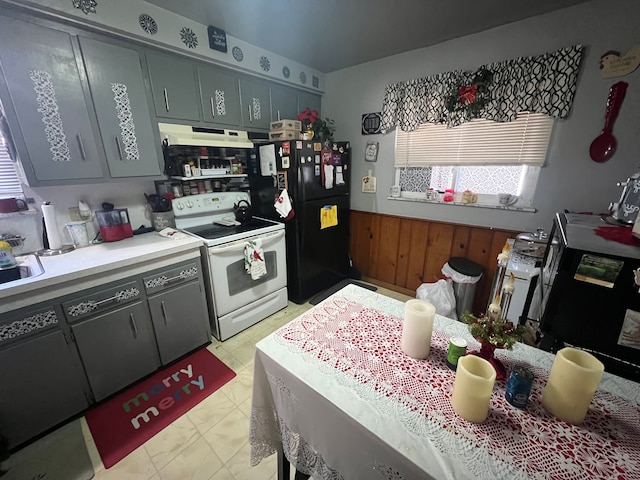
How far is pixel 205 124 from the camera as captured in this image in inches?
84.5

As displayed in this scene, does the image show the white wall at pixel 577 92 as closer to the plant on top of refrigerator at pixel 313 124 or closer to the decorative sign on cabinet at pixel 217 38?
the plant on top of refrigerator at pixel 313 124

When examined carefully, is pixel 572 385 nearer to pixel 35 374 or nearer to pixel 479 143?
pixel 479 143

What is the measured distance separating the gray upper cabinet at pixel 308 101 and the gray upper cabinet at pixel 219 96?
0.79m

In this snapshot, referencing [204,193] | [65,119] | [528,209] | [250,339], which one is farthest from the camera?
[204,193]

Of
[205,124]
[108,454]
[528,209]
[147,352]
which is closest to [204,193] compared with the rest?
[205,124]

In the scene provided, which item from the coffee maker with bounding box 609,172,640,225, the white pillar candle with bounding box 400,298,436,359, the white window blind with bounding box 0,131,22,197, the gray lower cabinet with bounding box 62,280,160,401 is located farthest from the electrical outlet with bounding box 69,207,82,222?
the coffee maker with bounding box 609,172,640,225

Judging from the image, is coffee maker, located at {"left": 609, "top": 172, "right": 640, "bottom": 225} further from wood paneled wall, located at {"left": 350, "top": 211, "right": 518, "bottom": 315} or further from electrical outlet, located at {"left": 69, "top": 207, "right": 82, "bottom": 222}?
electrical outlet, located at {"left": 69, "top": 207, "right": 82, "bottom": 222}

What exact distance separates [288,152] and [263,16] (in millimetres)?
940

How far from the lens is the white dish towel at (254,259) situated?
6.98 feet

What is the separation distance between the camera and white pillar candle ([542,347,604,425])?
63 cm

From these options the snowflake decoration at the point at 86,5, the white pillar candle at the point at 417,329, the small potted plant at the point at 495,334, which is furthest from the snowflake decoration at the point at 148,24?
the small potted plant at the point at 495,334

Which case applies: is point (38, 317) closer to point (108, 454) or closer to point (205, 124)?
point (108, 454)

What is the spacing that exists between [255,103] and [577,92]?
250 cm

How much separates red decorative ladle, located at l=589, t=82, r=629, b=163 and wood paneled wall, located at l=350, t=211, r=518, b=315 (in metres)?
0.72
